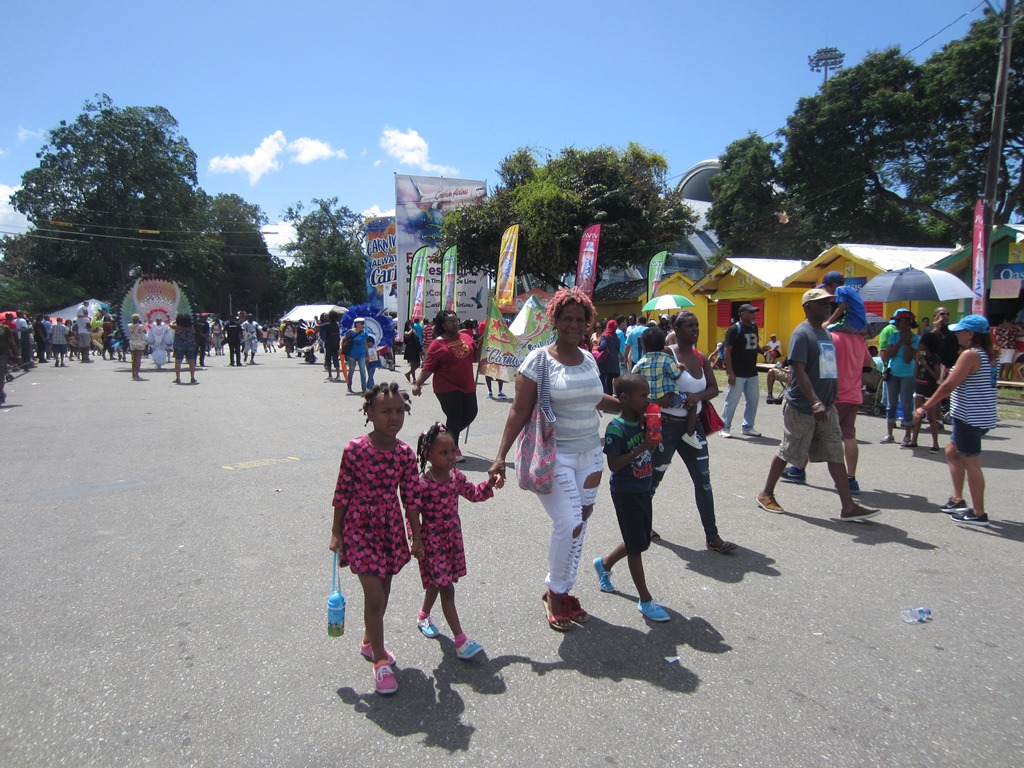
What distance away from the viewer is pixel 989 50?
22.9 meters

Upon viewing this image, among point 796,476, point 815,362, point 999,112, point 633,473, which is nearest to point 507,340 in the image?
point 796,476

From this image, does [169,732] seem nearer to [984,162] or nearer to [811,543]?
[811,543]

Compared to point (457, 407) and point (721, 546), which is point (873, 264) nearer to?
point (457, 407)

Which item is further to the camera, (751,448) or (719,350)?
(719,350)

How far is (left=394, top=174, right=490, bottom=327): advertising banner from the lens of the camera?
102 feet

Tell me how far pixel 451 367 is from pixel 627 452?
3.79 meters

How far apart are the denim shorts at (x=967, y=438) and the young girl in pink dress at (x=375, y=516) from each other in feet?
14.8

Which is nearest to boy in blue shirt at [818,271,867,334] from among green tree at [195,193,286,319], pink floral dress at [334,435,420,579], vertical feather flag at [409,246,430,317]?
pink floral dress at [334,435,420,579]

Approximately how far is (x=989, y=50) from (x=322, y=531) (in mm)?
27885

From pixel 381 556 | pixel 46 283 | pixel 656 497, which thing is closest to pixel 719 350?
pixel 656 497

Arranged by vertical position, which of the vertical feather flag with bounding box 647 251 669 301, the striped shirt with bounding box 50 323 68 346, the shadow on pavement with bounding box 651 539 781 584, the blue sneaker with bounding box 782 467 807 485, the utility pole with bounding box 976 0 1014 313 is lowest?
the shadow on pavement with bounding box 651 539 781 584

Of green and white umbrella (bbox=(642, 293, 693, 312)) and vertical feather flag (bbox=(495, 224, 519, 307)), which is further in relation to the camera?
vertical feather flag (bbox=(495, 224, 519, 307))

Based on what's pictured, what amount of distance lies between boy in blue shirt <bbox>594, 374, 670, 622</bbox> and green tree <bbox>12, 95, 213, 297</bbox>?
51.5 metres

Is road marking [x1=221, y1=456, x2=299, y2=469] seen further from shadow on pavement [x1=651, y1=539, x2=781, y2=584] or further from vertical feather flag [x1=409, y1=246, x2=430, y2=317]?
vertical feather flag [x1=409, y1=246, x2=430, y2=317]
